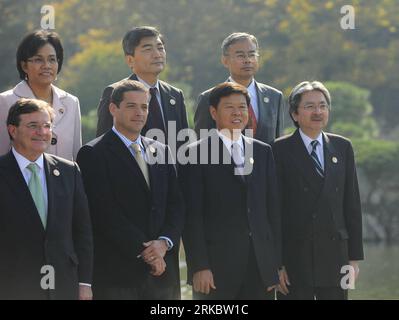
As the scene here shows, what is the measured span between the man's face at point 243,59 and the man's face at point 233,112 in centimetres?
85

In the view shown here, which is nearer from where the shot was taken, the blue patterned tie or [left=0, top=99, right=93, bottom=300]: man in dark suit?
[left=0, top=99, right=93, bottom=300]: man in dark suit

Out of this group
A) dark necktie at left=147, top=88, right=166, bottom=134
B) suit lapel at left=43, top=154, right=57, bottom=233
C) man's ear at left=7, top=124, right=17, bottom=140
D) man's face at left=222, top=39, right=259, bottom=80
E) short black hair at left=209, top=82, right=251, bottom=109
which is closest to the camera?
suit lapel at left=43, top=154, right=57, bottom=233

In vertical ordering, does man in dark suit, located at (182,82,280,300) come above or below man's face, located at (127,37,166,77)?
below

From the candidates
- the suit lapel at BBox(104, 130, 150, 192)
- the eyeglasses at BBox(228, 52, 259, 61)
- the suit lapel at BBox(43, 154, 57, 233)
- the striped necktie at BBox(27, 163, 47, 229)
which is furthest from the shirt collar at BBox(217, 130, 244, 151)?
the striped necktie at BBox(27, 163, 47, 229)

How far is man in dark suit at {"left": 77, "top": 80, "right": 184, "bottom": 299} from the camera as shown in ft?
21.2

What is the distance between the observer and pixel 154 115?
24.3 feet

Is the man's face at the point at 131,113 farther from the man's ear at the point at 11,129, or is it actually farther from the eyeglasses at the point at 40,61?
the man's ear at the point at 11,129

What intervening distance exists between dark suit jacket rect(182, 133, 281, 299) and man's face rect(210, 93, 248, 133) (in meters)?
0.14

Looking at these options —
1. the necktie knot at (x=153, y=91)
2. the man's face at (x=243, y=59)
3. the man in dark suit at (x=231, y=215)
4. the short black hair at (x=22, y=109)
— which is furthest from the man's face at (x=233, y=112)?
the short black hair at (x=22, y=109)

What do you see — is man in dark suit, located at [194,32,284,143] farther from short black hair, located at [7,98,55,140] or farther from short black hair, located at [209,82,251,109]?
short black hair, located at [7,98,55,140]

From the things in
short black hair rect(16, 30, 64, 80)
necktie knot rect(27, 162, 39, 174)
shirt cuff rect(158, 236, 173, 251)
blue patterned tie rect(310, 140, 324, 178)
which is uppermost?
short black hair rect(16, 30, 64, 80)

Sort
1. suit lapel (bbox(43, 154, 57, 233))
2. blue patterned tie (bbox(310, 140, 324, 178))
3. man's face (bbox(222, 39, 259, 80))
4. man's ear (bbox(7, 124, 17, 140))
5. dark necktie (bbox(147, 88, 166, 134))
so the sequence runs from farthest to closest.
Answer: man's face (bbox(222, 39, 259, 80)), dark necktie (bbox(147, 88, 166, 134)), blue patterned tie (bbox(310, 140, 324, 178)), man's ear (bbox(7, 124, 17, 140)), suit lapel (bbox(43, 154, 57, 233))
